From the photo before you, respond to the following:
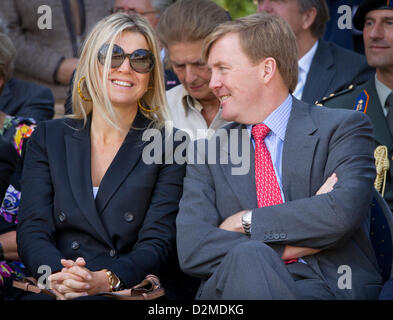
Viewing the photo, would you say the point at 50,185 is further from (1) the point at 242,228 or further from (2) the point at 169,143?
(1) the point at 242,228

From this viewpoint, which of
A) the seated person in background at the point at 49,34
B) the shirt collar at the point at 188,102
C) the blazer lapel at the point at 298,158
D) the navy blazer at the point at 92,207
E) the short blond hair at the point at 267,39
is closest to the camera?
the blazer lapel at the point at 298,158

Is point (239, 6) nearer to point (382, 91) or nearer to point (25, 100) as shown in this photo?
point (25, 100)

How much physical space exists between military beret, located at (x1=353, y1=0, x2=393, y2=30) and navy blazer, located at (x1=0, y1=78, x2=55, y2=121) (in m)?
2.39

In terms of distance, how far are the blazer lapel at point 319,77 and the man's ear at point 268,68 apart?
1.60m

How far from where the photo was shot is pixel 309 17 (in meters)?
5.95

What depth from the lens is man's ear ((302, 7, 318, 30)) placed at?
5879 millimetres

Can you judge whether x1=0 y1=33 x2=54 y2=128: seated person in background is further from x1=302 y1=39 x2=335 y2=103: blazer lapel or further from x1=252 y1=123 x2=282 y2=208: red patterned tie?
x1=252 y1=123 x2=282 y2=208: red patterned tie

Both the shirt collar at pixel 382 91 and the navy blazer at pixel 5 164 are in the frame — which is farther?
the shirt collar at pixel 382 91

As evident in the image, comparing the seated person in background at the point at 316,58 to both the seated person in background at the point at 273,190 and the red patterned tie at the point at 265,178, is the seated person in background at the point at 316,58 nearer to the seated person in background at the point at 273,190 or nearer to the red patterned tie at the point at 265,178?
the seated person in background at the point at 273,190

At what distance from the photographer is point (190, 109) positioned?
191 inches

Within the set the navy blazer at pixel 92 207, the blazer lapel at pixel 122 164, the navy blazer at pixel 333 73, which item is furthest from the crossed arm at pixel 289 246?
the navy blazer at pixel 333 73

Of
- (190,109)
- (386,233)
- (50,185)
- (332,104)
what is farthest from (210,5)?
(386,233)

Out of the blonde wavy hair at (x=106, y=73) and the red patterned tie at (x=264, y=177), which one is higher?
A: the blonde wavy hair at (x=106, y=73)

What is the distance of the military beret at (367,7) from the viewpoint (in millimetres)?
4852
